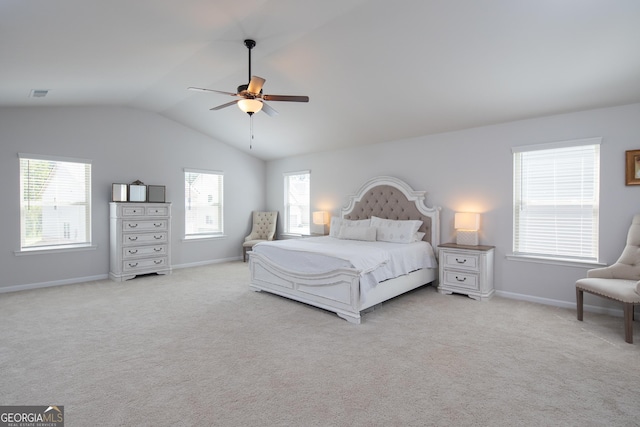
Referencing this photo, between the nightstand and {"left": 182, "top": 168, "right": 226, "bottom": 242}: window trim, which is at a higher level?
{"left": 182, "top": 168, "right": 226, "bottom": 242}: window trim

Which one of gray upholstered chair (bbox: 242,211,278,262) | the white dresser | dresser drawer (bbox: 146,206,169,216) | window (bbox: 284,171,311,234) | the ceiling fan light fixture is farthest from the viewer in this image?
gray upholstered chair (bbox: 242,211,278,262)

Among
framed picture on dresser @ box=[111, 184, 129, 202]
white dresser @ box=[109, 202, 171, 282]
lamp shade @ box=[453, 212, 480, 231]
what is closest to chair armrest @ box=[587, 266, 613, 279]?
lamp shade @ box=[453, 212, 480, 231]

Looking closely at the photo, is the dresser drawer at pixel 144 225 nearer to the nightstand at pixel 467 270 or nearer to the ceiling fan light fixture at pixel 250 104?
the ceiling fan light fixture at pixel 250 104

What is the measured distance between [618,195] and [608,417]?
2.91m

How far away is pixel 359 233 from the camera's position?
17.9 feet

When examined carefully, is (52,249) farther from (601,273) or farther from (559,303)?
(601,273)

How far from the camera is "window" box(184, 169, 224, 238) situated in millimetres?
7070

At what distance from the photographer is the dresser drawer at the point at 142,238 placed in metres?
5.73

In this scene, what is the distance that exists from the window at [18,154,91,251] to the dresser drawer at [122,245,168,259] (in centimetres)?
70

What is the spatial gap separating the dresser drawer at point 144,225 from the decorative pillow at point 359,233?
10.7 feet

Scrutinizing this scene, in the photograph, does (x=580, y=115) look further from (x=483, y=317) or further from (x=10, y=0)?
(x=10, y=0)
